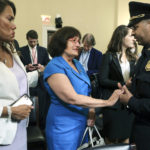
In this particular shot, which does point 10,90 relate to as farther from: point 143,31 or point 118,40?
point 118,40

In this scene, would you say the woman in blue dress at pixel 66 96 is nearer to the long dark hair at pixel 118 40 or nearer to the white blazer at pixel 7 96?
the white blazer at pixel 7 96

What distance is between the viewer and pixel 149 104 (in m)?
1.12

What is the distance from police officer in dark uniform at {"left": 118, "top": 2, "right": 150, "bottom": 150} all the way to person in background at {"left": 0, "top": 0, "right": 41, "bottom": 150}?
60 centimetres

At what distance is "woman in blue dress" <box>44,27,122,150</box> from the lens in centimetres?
143

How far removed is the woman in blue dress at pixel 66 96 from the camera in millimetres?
1426

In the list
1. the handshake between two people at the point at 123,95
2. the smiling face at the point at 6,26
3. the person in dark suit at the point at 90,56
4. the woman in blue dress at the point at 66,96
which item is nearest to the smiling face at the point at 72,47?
the woman in blue dress at the point at 66,96

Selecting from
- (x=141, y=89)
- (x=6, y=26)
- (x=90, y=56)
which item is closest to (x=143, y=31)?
(x=141, y=89)

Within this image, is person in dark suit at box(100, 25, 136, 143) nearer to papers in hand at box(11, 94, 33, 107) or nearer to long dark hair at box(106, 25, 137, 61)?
long dark hair at box(106, 25, 137, 61)

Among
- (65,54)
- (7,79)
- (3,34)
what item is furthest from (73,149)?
(3,34)

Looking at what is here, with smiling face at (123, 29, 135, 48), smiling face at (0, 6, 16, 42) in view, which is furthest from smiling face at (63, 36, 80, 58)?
smiling face at (123, 29, 135, 48)

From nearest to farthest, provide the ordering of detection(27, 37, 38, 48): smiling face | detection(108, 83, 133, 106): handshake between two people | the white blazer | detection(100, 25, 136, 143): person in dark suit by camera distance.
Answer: the white blazer → detection(108, 83, 133, 106): handshake between two people → detection(100, 25, 136, 143): person in dark suit → detection(27, 37, 38, 48): smiling face

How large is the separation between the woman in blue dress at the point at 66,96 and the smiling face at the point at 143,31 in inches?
15.1

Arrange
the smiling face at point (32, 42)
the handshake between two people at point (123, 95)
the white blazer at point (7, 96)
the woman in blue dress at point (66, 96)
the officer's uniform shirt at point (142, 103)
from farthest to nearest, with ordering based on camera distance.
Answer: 1. the smiling face at point (32, 42)
2. the woman in blue dress at point (66, 96)
3. the handshake between two people at point (123, 95)
4. the officer's uniform shirt at point (142, 103)
5. the white blazer at point (7, 96)

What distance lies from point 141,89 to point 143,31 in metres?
0.36
